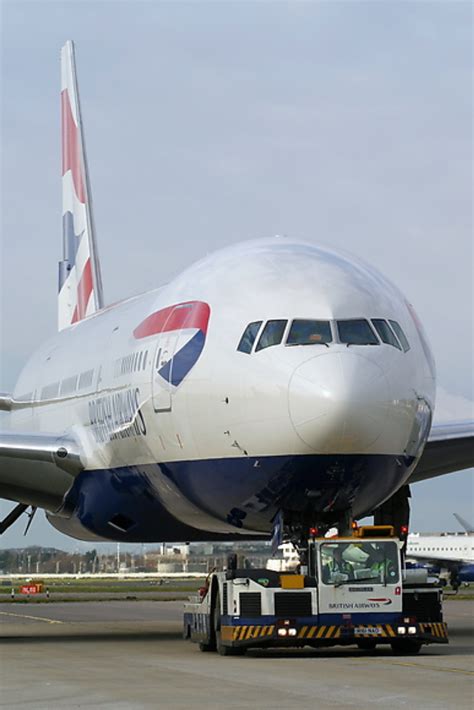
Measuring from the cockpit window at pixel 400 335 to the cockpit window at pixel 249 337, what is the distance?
1826 millimetres

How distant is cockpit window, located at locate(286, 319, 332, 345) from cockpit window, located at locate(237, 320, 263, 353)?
0.52m

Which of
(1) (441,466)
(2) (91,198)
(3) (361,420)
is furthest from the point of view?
(2) (91,198)

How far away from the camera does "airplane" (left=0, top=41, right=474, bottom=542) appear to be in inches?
726

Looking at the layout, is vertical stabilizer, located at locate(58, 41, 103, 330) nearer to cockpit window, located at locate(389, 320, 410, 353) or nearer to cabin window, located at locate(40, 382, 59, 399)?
cabin window, located at locate(40, 382, 59, 399)

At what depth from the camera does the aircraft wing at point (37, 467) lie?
2362 centimetres

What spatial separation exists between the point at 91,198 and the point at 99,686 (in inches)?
973

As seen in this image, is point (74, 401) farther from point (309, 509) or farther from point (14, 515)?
point (309, 509)

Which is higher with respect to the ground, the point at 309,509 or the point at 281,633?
the point at 309,509

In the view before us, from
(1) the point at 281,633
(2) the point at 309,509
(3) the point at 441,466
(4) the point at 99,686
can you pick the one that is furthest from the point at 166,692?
(3) the point at 441,466

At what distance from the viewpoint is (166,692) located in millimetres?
14039

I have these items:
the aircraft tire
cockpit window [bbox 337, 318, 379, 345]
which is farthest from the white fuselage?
cockpit window [bbox 337, 318, 379, 345]

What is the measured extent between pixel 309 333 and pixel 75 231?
20575mm

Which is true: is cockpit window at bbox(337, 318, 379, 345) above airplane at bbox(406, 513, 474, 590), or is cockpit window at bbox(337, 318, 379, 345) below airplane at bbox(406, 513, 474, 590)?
below

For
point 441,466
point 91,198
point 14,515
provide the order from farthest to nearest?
point 91,198 < point 14,515 < point 441,466
